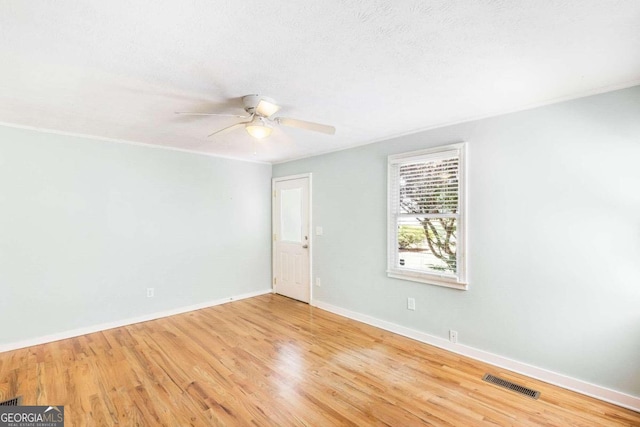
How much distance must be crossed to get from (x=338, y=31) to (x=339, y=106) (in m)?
1.07

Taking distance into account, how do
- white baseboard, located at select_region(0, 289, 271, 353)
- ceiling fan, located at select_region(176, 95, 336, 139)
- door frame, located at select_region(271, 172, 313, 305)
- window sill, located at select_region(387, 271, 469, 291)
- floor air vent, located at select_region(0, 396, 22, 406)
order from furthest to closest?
door frame, located at select_region(271, 172, 313, 305) → white baseboard, located at select_region(0, 289, 271, 353) → window sill, located at select_region(387, 271, 469, 291) → ceiling fan, located at select_region(176, 95, 336, 139) → floor air vent, located at select_region(0, 396, 22, 406)

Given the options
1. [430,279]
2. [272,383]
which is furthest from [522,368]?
[272,383]

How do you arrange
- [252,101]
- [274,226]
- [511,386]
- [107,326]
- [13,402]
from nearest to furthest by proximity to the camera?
[13,402] < [252,101] < [511,386] < [107,326] < [274,226]

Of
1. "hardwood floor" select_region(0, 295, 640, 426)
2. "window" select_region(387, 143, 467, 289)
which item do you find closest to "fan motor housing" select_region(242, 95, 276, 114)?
"window" select_region(387, 143, 467, 289)

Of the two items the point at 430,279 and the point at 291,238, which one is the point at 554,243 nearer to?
the point at 430,279

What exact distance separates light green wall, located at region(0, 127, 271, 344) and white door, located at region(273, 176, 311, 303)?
1.47ft

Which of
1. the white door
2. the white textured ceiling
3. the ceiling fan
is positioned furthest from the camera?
the white door

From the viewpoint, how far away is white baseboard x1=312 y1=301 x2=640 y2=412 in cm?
223

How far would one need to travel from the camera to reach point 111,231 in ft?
12.4

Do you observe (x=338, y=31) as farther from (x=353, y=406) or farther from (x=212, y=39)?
(x=353, y=406)

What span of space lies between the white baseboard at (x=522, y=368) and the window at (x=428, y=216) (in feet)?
2.06

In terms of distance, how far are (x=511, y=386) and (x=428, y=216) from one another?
168cm

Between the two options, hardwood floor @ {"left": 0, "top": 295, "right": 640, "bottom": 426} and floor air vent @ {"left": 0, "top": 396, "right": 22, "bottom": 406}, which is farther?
floor air vent @ {"left": 0, "top": 396, "right": 22, "bottom": 406}
